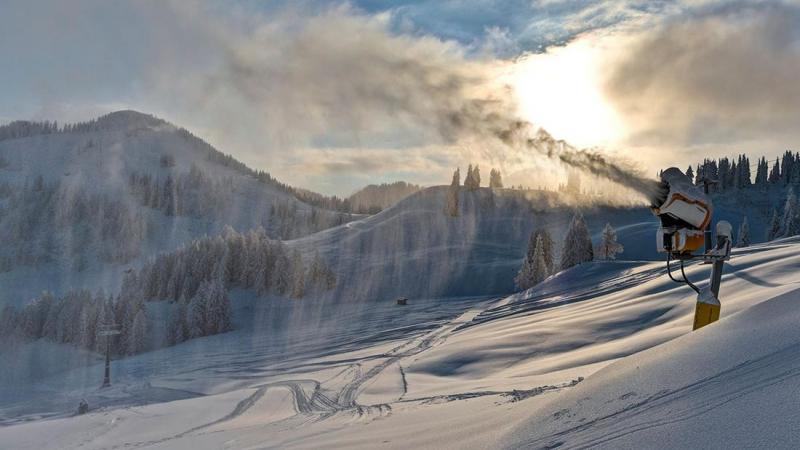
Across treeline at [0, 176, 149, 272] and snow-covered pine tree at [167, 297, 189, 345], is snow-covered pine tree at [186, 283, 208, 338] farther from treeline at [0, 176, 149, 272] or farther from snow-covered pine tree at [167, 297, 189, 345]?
treeline at [0, 176, 149, 272]

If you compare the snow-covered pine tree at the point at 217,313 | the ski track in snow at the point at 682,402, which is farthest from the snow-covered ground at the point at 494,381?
the snow-covered pine tree at the point at 217,313

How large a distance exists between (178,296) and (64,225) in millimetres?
112549

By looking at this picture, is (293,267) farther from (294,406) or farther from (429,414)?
(429,414)

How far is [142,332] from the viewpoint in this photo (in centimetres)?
6069

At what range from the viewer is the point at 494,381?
1759 cm

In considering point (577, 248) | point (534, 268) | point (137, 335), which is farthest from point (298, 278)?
point (577, 248)

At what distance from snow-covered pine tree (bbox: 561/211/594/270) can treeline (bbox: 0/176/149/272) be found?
11202cm

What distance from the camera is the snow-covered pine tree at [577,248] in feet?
234

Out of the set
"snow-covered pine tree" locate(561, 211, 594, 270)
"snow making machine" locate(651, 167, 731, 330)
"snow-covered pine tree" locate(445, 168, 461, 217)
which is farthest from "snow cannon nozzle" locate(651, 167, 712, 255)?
"snow-covered pine tree" locate(445, 168, 461, 217)

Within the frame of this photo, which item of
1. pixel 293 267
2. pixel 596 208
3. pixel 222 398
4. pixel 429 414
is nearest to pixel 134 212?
pixel 293 267

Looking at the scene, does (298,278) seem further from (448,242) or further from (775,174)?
(775,174)

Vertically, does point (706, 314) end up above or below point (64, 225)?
below

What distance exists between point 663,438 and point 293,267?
7691cm

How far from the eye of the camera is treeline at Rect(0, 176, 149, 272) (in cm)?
14650
